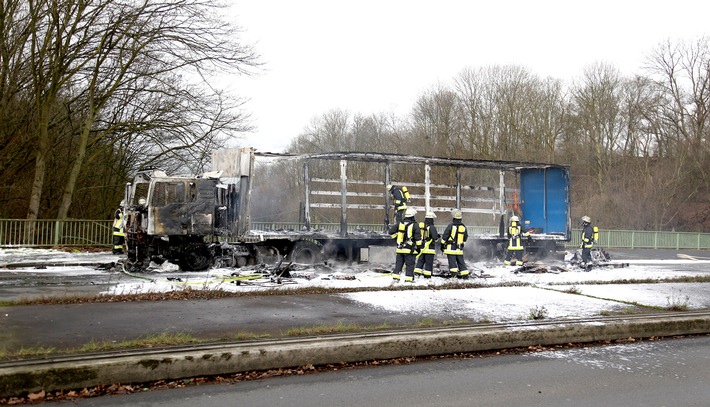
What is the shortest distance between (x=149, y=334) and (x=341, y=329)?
2.21 metres

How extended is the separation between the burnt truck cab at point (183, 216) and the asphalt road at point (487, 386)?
32.2 feet

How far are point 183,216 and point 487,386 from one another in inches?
432

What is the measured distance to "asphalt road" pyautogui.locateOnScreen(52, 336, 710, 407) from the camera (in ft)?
17.0

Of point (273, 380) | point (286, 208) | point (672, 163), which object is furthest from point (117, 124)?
point (672, 163)

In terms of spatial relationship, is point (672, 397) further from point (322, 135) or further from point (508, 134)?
point (322, 135)

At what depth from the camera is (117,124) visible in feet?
82.5

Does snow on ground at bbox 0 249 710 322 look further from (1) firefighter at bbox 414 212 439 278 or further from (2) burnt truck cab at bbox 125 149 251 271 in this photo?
(2) burnt truck cab at bbox 125 149 251 271

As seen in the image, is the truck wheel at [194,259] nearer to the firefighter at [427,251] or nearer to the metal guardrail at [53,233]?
the firefighter at [427,251]

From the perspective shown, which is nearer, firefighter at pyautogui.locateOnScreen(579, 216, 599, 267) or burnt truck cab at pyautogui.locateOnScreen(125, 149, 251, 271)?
burnt truck cab at pyautogui.locateOnScreen(125, 149, 251, 271)

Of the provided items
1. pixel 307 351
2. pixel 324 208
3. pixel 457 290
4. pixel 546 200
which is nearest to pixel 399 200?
pixel 324 208

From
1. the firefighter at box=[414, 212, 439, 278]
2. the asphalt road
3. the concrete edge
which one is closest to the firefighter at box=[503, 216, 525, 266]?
the firefighter at box=[414, 212, 439, 278]

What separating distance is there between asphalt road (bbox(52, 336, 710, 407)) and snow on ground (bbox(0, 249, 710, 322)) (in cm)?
187

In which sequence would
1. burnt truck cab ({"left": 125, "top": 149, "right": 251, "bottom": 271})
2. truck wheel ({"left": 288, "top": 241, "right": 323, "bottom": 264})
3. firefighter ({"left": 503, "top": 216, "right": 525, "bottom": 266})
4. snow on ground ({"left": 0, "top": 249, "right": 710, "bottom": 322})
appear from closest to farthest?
snow on ground ({"left": 0, "top": 249, "right": 710, "bottom": 322}) < burnt truck cab ({"left": 125, "top": 149, "right": 251, "bottom": 271}) < truck wheel ({"left": 288, "top": 241, "right": 323, "bottom": 264}) < firefighter ({"left": 503, "top": 216, "right": 525, "bottom": 266})

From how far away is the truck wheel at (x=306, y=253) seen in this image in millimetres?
16203
